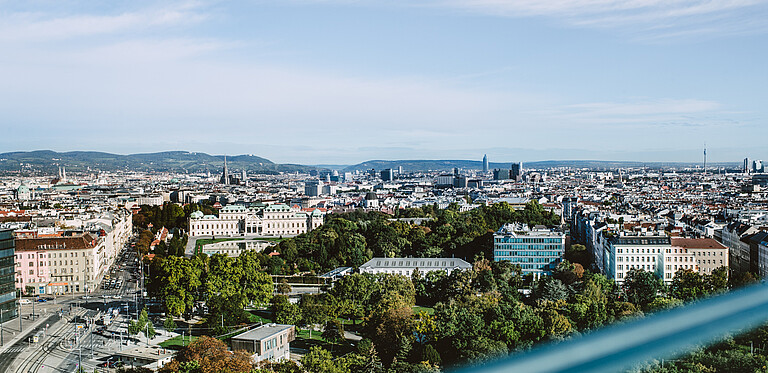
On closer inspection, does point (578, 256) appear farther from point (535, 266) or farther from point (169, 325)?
point (169, 325)

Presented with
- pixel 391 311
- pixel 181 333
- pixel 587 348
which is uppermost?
pixel 587 348

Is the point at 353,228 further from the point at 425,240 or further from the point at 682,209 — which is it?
the point at 682,209

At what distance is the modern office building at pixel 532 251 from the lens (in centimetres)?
1359

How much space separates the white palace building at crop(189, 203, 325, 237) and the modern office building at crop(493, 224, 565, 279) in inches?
415

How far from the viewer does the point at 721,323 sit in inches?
21.8

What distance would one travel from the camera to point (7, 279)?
443 inches

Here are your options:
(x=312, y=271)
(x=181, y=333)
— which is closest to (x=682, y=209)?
(x=312, y=271)

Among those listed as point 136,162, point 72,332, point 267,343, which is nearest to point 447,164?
point 136,162

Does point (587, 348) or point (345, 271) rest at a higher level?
point (587, 348)

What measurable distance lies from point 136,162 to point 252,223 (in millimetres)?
73773

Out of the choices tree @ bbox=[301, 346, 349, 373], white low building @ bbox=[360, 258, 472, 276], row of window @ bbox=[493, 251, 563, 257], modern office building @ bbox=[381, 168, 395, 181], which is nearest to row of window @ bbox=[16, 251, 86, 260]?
white low building @ bbox=[360, 258, 472, 276]

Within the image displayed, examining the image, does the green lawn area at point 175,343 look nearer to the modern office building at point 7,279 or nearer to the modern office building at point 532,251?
the modern office building at point 7,279

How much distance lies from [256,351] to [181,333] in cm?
246

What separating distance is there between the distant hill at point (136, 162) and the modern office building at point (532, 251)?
206ft
